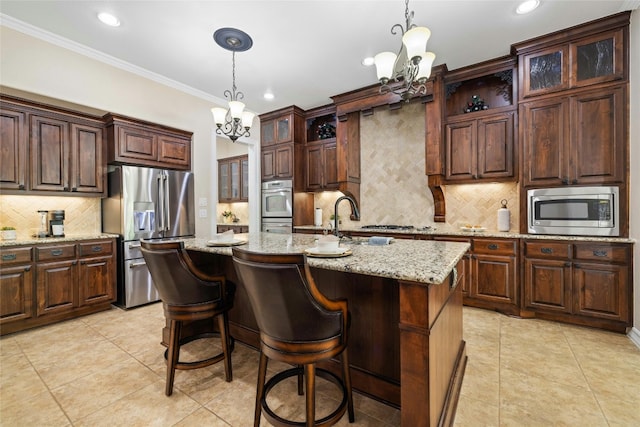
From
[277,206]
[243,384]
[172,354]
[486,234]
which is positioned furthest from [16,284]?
[486,234]

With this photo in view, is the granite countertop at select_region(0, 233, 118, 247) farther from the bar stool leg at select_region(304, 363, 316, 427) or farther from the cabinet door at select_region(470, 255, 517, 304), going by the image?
the cabinet door at select_region(470, 255, 517, 304)

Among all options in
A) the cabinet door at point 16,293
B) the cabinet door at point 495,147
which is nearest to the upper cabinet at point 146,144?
the cabinet door at point 16,293

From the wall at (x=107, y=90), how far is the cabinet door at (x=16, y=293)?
33.6 inches

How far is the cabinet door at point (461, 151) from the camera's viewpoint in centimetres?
360

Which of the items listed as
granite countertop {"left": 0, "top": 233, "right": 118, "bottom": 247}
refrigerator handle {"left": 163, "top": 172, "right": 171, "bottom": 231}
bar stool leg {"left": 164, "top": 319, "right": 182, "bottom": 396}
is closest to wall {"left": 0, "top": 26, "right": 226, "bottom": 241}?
granite countertop {"left": 0, "top": 233, "right": 118, "bottom": 247}

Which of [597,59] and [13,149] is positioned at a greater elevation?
[597,59]

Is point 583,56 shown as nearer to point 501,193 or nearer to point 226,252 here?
point 501,193

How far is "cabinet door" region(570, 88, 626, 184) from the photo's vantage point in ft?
8.91

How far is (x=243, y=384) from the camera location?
1.94m

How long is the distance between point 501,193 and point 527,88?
49.6 inches

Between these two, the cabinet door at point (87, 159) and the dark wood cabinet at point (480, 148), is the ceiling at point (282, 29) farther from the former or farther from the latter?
the cabinet door at point (87, 159)

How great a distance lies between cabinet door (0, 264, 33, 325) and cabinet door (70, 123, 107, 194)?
1005mm

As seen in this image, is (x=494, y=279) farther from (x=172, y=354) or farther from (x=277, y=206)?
(x=277, y=206)

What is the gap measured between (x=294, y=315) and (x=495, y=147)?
342 cm
